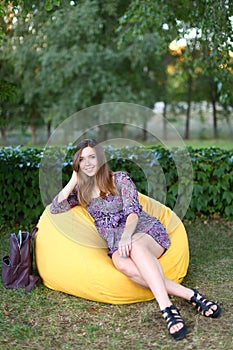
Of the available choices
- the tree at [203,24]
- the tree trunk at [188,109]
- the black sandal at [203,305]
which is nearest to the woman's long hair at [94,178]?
Result: the black sandal at [203,305]

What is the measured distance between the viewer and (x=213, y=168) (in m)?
6.09

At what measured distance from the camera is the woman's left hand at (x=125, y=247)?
343 centimetres

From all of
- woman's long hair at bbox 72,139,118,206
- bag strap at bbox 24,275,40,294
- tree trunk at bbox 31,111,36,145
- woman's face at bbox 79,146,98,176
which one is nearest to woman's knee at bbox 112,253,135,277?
woman's long hair at bbox 72,139,118,206

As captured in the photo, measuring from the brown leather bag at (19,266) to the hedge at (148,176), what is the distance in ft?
6.34

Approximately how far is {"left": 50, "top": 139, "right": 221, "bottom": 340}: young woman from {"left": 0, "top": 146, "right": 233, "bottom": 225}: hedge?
1929mm

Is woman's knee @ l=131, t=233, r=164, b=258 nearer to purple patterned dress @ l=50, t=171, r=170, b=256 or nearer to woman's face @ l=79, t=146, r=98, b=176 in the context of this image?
purple patterned dress @ l=50, t=171, r=170, b=256

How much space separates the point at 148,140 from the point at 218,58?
44.4ft

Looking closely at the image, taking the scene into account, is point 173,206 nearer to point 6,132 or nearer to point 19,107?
point 19,107

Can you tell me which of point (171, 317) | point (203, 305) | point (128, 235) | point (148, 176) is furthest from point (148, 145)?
point (171, 317)

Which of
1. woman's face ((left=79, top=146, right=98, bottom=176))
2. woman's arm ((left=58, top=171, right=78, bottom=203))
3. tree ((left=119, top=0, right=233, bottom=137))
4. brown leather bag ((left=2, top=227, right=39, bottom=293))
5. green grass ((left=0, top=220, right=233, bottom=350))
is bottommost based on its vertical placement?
green grass ((left=0, top=220, right=233, bottom=350))

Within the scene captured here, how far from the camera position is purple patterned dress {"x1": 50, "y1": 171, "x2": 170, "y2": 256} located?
3.68m

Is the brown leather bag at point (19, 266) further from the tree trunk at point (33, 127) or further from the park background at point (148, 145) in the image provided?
the tree trunk at point (33, 127)

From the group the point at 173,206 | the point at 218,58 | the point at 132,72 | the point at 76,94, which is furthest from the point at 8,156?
the point at 132,72

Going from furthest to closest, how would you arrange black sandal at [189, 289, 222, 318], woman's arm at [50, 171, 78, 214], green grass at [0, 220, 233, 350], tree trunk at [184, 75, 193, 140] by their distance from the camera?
tree trunk at [184, 75, 193, 140] < woman's arm at [50, 171, 78, 214] < black sandal at [189, 289, 222, 318] < green grass at [0, 220, 233, 350]
